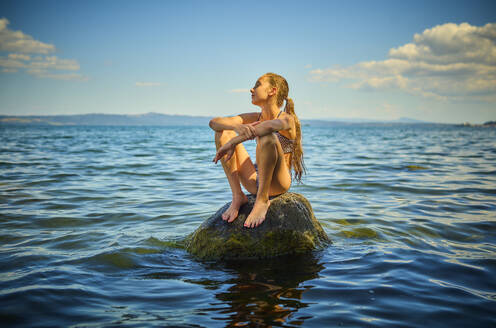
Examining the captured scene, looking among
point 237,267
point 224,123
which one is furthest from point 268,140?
point 237,267

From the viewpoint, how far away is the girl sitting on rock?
4305 mm

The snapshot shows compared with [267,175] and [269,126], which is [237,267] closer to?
[267,175]

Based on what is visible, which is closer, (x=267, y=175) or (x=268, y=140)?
(x=268, y=140)

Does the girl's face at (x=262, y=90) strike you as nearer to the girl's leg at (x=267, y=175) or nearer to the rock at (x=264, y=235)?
the girl's leg at (x=267, y=175)

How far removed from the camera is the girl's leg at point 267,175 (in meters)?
4.32

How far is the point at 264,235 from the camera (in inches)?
180

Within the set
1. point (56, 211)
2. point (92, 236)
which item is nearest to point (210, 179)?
point (56, 211)

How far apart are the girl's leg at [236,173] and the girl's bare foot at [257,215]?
0.25 meters

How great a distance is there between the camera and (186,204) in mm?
8008

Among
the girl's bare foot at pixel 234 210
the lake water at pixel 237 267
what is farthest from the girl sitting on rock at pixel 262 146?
the lake water at pixel 237 267

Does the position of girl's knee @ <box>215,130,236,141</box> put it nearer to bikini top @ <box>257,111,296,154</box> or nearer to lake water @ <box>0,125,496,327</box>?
bikini top @ <box>257,111,296,154</box>

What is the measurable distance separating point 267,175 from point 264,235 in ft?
2.68

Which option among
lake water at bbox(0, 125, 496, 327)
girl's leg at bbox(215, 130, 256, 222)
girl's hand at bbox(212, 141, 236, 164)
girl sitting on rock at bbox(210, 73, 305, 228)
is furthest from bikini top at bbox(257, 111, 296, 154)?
lake water at bbox(0, 125, 496, 327)

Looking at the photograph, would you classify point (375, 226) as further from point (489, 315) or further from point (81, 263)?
point (81, 263)
